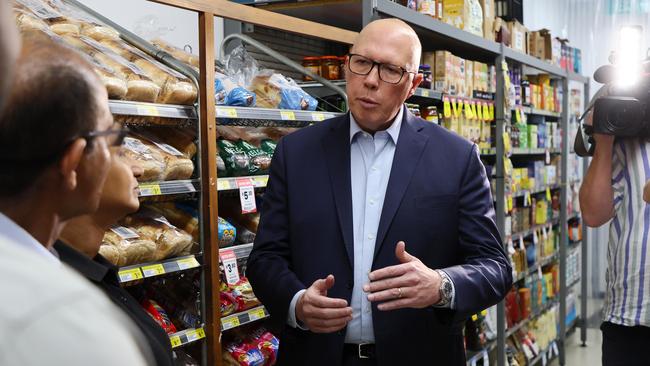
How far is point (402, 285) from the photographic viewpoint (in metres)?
1.99

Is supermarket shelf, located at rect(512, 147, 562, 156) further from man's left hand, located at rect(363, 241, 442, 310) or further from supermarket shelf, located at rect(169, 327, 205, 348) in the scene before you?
man's left hand, located at rect(363, 241, 442, 310)

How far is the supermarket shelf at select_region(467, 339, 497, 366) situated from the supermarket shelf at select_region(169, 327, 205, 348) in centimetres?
226

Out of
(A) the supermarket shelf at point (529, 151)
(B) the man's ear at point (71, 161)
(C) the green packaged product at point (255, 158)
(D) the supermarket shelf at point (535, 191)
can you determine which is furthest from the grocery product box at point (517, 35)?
(B) the man's ear at point (71, 161)

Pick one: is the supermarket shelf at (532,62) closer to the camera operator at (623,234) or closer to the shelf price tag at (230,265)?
the camera operator at (623,234)

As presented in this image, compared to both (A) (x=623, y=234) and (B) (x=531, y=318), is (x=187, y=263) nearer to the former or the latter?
(A) (x=623, y=234)

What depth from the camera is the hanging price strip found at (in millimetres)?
2826

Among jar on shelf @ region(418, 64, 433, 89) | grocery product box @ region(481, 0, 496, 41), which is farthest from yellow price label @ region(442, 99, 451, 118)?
grocery product box @ region(481, 0, 496, 41)

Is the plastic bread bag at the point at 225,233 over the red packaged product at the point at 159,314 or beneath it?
over

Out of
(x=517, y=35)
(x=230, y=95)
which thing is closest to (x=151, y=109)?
(x=230, y=95)

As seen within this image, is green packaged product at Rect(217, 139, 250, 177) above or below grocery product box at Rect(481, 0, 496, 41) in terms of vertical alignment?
below

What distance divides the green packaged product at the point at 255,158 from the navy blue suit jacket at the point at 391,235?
56 centimetres

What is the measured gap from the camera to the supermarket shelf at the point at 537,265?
545cm

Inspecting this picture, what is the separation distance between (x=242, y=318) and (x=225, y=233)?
348 mm

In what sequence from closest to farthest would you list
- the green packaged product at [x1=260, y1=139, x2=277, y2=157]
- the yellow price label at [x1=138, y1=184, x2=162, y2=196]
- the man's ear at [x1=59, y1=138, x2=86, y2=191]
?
the man's ear at [x1=59, y1=138, x2=86, y2=191], the yellow price label at [x1=138, y1=184, x2=162, y2=196], the green packaged product at [x1=260, y1=139, x2=277, y2=157]
